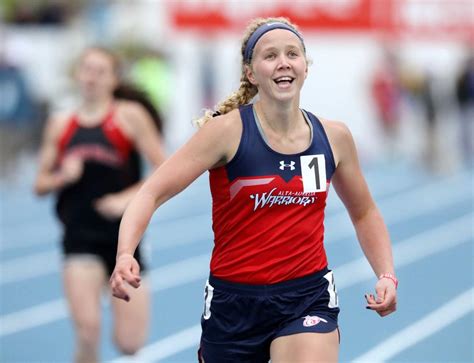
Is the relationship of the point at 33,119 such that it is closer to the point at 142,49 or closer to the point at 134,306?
the point at 142,49

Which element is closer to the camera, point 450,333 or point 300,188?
point 300,188

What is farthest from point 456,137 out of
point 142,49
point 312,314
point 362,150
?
point 312,314

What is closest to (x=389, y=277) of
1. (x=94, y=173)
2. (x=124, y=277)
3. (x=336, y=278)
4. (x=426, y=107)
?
(x=124, y=277)

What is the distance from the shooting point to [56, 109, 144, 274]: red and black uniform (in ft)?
21.6

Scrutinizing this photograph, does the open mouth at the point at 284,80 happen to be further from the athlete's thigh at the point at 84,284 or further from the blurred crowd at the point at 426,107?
the blurred crowd at the point at 426,107

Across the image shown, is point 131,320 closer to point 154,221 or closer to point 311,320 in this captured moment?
point 311,320

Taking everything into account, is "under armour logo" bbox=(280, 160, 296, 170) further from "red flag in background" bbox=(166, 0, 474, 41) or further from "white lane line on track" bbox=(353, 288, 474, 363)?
"red flag in background" bbox=(166, 0, 474, 41)

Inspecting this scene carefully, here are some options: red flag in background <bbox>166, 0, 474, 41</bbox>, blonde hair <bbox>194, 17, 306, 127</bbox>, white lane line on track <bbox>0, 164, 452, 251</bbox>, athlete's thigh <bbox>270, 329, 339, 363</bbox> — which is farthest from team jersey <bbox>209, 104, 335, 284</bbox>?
red flag in background <bbox>166, 0, 474, 41</bbox>

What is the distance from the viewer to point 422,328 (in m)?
9.04

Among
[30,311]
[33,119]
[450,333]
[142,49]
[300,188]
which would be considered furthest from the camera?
[142,49]

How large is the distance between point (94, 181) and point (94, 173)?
0.05 m

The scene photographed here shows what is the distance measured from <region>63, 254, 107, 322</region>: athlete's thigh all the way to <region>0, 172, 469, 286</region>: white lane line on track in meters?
5.13

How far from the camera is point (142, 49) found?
2544 centimetres

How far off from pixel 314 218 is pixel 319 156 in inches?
9.4
